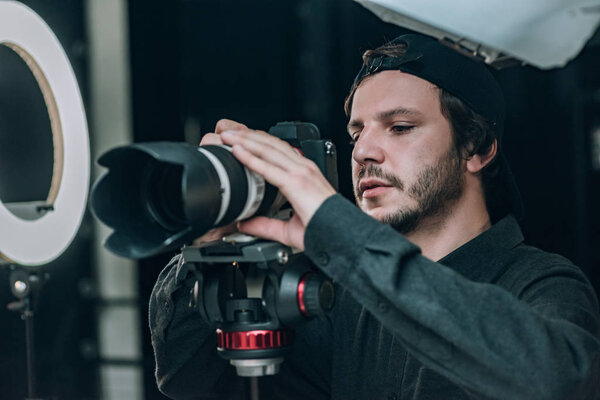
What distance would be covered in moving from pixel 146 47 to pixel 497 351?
→ 1.97m

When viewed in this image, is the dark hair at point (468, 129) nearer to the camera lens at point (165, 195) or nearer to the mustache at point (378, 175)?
the mustache at point (378, 175)

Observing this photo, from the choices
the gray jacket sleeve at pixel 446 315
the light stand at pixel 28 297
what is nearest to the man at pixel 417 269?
the gray jacket sleeve at pixel 446 315

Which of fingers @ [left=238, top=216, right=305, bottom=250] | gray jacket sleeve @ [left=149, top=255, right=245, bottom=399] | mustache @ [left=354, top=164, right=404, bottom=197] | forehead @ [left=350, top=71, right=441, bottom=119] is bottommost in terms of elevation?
gray jacket sleeve @ [left=149, top=255, right=245, bottom=399]

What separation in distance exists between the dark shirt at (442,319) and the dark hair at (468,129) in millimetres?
236

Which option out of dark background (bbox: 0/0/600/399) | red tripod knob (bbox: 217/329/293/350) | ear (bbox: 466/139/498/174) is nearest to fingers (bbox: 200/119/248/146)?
red tripod knob (bbox: 217/329/293/350)

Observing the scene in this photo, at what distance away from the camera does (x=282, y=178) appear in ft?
2.65

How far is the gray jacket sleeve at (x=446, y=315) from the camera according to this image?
0.79 meters

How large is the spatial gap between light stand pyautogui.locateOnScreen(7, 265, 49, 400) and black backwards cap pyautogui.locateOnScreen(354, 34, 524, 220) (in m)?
0.71

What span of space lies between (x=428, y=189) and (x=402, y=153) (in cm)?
8

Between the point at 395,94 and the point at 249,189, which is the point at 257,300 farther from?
the point at 395,94

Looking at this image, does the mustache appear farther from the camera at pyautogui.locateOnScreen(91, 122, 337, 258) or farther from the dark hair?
the camera at pyautogui.locateOnScreen(91, 122, 337, 258)

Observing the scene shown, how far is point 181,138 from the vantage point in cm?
251

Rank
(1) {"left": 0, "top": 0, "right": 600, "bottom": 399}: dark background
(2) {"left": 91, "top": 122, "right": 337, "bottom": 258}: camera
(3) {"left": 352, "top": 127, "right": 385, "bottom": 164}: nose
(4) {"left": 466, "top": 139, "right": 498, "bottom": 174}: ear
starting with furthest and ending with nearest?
(1) {"left": 0, "top": 0, "right": 600, "bottom": 399}: dark background
(4) {"left": 466, "top": 139, "right": 498, "bottom": 174}: ear
(3) {"left": 352, "top": 127, "right": 385, "bottom": 164}: nose
(2) {"left": 91, "top": 122, "right": 337, "bottom": 258}: camera

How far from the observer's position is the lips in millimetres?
1197
